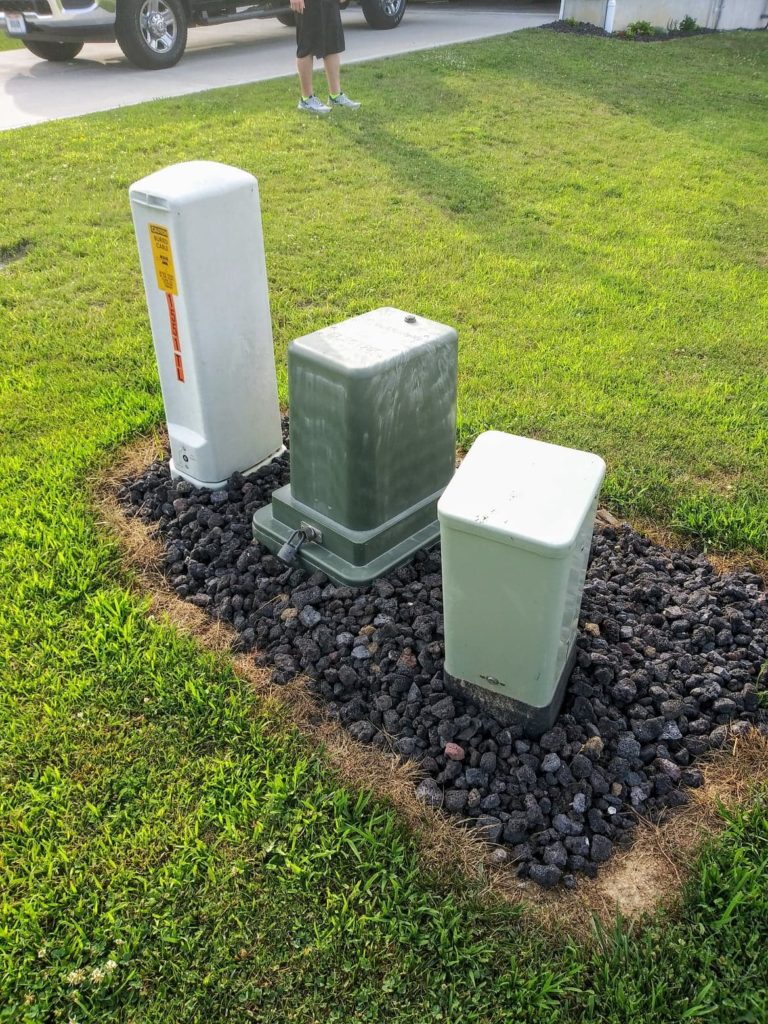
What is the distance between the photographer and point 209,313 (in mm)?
3350

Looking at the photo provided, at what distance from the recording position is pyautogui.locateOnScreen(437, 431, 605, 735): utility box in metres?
2.28

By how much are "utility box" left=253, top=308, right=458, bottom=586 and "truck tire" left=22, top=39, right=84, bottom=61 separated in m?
11.1

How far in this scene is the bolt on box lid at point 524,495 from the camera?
2246 mm

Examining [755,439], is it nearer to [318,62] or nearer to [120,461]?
[120,461]

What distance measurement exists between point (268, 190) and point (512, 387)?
12.4 ft

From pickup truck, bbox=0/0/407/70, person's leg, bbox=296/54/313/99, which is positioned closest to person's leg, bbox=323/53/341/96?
person's leg, bbox=296/54/313/99

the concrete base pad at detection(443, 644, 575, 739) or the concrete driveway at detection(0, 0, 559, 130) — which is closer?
the concrete base pad at detection(443, 644, 575, 739)

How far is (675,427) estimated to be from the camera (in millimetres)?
4246

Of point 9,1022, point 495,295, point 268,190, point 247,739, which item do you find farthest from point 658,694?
point 268,190

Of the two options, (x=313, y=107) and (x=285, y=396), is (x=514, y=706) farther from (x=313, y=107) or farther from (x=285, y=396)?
(x=313, y=107)

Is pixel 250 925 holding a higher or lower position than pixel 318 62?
lower

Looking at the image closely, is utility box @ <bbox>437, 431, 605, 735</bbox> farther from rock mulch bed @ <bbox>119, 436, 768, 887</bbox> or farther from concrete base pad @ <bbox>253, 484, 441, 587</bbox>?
concrete base pad @ <bbox>253, 484, 441, 587</bbox>

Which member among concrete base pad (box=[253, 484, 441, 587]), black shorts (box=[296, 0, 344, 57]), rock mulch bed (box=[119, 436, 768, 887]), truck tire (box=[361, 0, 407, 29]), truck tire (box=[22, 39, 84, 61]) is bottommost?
rock mulch bed (box=[119, 436, 768, 887])

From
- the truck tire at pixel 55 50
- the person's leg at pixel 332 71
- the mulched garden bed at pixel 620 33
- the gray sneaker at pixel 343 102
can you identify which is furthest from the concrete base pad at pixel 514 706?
the mulched garden bed at pixel 620 33
